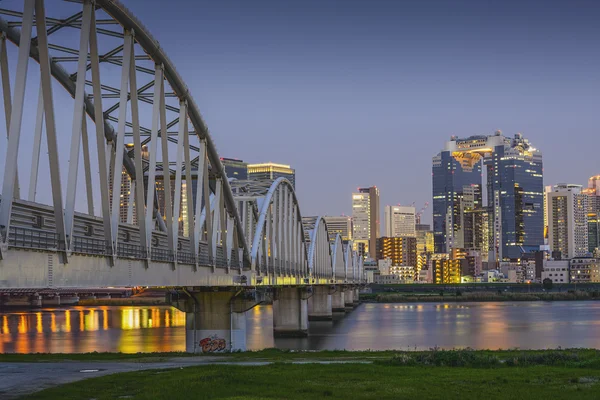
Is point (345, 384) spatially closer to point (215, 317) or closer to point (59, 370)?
point (59, 370)

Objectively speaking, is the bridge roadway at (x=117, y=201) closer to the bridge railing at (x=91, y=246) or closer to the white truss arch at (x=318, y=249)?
the bridge railing at (x=91, y=246)

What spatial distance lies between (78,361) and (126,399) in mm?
18041

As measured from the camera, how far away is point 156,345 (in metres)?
79.4

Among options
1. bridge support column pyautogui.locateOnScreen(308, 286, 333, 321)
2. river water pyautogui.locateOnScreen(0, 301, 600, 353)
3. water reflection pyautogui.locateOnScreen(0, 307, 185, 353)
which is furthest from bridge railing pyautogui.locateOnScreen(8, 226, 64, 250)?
bridge support column pyautogui.locateOnScreen(308, 286, 333, 321)

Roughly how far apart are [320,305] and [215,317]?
83819mm

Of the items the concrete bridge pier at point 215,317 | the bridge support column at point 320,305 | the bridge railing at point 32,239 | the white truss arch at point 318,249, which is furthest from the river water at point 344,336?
the bridge railing at point 32,239

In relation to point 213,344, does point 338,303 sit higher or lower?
lower

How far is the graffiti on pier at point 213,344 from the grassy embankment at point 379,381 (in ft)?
82.3

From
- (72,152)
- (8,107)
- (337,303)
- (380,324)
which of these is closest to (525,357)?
(72,152)

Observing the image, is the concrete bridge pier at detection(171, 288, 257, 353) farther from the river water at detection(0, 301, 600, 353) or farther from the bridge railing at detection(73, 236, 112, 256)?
the bridge railing at detection(73, 236, 112, 256)

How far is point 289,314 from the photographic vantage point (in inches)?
4055

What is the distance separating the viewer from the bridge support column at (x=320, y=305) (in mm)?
142125

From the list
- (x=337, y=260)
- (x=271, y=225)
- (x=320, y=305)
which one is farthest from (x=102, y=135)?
(x=337, y=260)

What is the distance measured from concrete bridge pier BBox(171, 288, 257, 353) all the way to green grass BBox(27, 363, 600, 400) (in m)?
27.7
